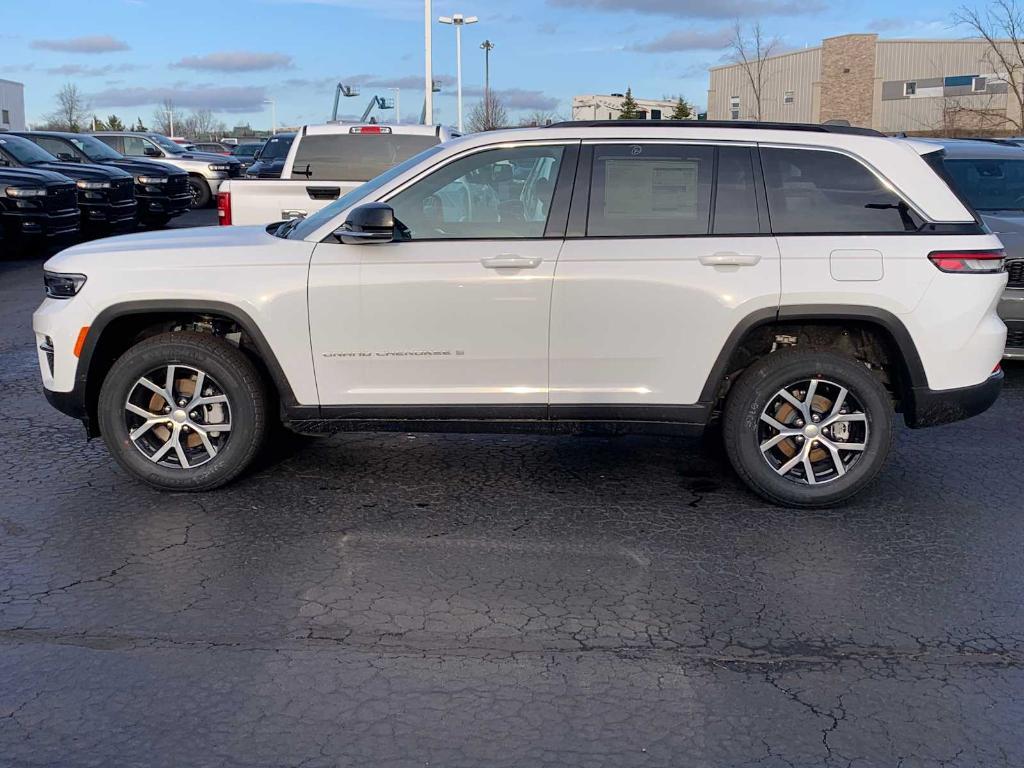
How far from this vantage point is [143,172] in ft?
69.1

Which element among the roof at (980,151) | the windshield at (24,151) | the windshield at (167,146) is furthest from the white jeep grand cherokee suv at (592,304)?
the windshield at (167,146)

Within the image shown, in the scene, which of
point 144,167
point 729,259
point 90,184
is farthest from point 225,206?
point 144,167

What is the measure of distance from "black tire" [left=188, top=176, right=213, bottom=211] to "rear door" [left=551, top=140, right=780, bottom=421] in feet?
74.1

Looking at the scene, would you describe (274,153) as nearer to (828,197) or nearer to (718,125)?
(718,125)

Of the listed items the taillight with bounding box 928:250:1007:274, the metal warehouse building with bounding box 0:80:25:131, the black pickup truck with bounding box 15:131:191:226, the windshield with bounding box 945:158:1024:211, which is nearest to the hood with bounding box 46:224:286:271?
the taillight with bounding box 928:250:1007:274

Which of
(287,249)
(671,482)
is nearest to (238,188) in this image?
(287,249)

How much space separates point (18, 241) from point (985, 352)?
14.9 meters

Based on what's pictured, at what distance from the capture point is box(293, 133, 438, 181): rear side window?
11211mm

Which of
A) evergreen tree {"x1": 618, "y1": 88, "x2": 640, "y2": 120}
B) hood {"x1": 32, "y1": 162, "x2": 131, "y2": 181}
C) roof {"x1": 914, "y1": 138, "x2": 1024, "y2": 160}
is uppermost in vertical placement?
evergreen tree {"x1": 618, "y1": 88, "x2": 640, "y2": 120}

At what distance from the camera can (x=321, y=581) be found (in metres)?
4.52

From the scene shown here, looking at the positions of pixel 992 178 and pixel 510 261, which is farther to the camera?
pixel 992 178

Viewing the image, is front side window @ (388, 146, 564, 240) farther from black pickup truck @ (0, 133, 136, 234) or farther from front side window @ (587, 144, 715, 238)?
black pickup truck @ (0, 133, 136, 234)

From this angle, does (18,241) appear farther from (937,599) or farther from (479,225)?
(937,599)

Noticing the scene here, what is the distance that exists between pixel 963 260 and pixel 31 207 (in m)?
14.3
